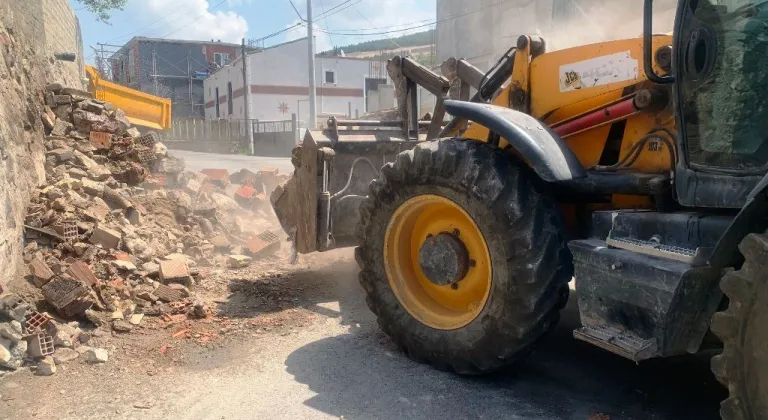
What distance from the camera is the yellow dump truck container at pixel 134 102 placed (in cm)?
1110

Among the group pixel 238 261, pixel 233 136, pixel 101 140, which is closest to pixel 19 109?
pixel 101 140

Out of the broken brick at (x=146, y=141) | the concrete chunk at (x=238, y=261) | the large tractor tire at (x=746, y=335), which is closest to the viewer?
the large tractor tire at (x=746, y=335)

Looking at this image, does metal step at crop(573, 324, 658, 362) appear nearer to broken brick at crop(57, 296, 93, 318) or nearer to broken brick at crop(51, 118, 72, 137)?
broken brick at crop(57, 296, 93, 318)

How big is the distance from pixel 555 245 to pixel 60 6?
10.7m

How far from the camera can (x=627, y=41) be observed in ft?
11.8

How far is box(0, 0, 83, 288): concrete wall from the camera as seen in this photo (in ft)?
16.6

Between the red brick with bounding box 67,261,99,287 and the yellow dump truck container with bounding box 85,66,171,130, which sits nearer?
the red brick with bounding box 67,261,99,287

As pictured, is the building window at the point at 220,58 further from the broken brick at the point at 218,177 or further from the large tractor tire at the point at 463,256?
the large tractor tire at the point at 463,256

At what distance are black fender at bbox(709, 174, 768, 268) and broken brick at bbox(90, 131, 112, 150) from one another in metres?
7.29

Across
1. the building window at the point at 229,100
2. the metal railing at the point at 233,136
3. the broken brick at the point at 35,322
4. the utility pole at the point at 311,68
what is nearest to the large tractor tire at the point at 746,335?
the broken brick at the point at 35,322

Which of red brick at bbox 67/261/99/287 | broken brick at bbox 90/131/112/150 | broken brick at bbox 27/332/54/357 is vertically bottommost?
broken brick at bbox 27/332/54/357

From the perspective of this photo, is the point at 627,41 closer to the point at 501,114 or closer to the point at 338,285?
the point at 501,114

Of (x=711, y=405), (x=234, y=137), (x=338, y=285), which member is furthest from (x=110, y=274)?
(x=234, y=137)

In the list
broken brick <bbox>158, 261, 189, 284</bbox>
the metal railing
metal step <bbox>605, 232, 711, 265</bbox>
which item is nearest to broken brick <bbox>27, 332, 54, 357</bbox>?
broken brick <bbox>158, 261, 189, 284</bbox>
